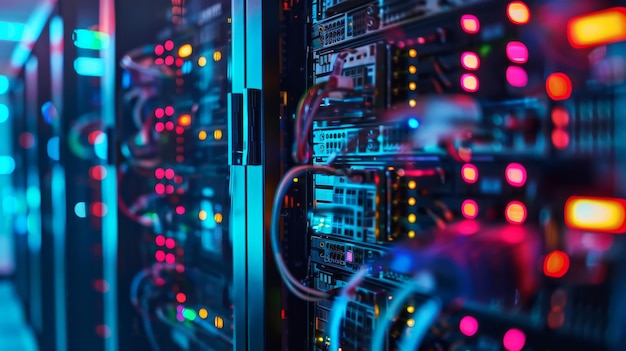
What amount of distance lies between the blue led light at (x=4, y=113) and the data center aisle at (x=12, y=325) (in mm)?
1033

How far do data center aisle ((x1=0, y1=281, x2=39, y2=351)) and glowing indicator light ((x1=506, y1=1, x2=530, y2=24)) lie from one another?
2166mm

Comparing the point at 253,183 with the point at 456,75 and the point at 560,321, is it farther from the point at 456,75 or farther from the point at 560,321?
the point at 560,321

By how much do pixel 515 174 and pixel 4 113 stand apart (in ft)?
9.83

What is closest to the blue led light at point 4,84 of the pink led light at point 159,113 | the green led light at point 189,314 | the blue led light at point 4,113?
the blue led light at point 4,113

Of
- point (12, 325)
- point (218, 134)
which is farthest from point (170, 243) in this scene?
point (12, 325)

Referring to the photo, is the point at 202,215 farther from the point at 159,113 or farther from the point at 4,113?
the point at 4,113

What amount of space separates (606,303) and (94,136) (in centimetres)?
150

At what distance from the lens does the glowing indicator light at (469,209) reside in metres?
0.76

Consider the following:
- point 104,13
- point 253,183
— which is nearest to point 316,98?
point 253,183

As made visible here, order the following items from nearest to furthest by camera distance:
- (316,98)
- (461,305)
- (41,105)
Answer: (461,305)
(316,98)
(41,105)

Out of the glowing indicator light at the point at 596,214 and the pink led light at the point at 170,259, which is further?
the pink led light at the point at 170,259

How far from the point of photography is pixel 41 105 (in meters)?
1.98


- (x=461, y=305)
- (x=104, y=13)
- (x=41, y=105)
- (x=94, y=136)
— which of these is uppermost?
(x=104, y=13)

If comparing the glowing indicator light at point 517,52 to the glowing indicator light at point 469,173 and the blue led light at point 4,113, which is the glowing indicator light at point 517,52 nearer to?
the glowing indicator light at point 469,173
